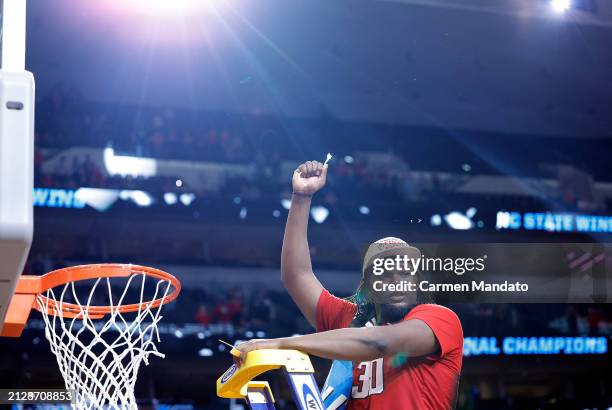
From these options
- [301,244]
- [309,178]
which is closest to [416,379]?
[301,244]

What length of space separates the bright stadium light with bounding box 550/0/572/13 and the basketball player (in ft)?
25.1

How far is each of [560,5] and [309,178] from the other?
8.02 m

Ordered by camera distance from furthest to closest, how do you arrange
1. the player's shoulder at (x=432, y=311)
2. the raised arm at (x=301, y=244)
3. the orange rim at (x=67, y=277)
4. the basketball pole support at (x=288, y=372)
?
the raised arm at (x=301, y=244)
the orange rim at (x=67, y=277)
the player's shoulder at (x=432, y=311)
the basketball pole support at (x=288, y=372)

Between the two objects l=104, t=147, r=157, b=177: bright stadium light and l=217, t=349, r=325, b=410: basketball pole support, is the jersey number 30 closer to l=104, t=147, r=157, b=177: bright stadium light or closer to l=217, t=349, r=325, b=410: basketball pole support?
l=217, t=349, r=325, b=410: basketball pole support

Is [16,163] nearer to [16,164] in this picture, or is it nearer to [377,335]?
[16,164]

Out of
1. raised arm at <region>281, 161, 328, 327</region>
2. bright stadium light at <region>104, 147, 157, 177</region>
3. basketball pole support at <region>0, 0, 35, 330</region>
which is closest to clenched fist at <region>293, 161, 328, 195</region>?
raised arm at <region>281, 161, 328, 327</region>

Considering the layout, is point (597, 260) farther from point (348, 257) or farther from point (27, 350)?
point (27, 350)

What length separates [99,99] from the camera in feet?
32.8

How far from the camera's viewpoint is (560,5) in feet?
31.7

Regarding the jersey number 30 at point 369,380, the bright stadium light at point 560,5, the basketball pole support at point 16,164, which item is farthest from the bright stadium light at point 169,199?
the basketball pole support at point 16,164

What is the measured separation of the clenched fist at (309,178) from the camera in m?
2.54

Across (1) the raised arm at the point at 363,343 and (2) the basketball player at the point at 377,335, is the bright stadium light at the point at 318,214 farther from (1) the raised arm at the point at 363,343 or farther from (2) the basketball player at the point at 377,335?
(1) the raised arm at the point at 363,343

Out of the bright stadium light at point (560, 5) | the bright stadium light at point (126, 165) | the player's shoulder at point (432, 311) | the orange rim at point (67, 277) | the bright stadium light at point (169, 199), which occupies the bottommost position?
the player's shoulder at point (432, 311)

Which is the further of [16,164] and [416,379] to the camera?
[416,379]
